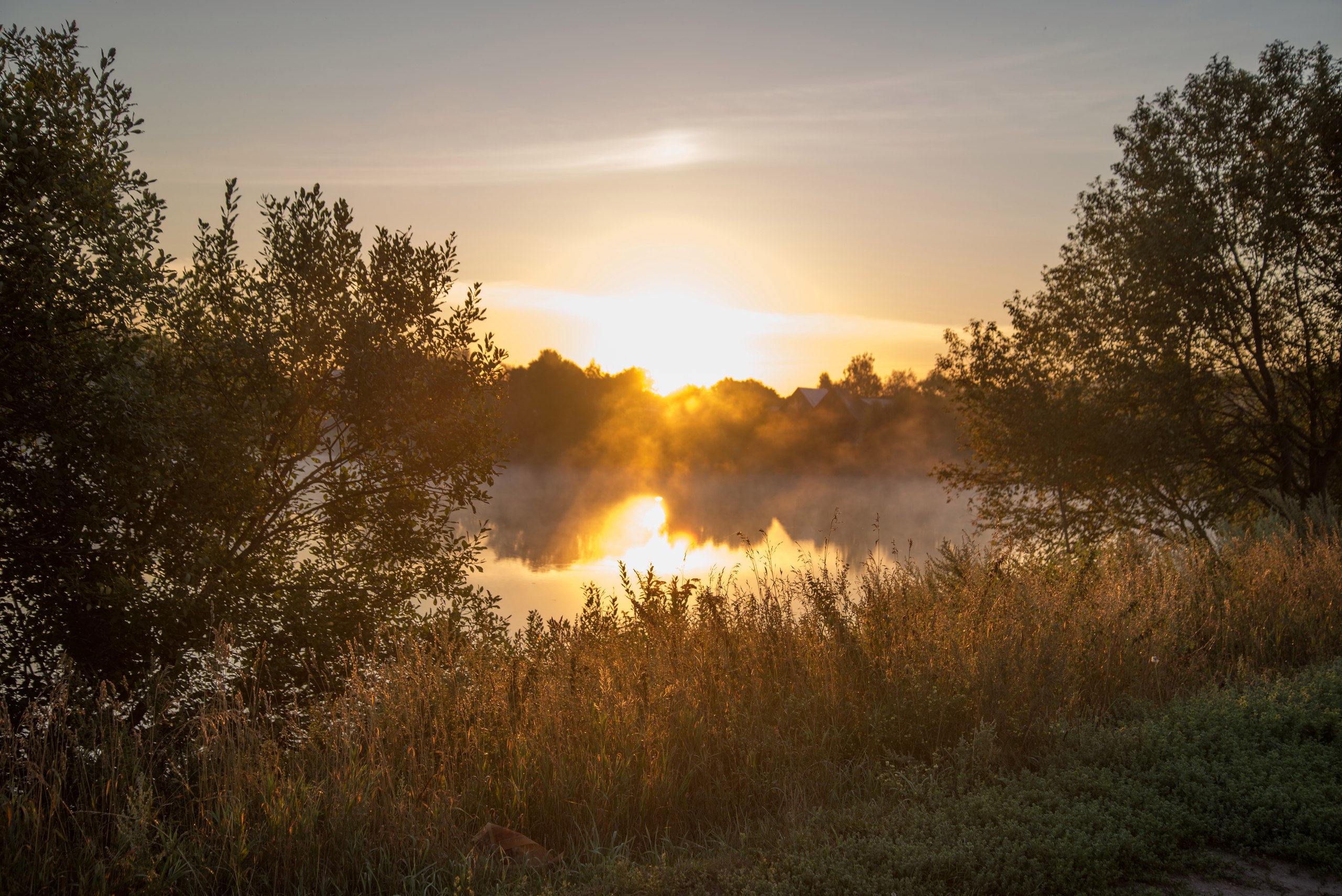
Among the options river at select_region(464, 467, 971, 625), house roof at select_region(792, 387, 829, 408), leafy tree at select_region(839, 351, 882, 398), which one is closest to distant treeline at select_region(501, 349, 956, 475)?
house roof at select_region(792, 387, 829, 408)

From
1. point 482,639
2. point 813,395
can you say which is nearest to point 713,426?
point 813,395

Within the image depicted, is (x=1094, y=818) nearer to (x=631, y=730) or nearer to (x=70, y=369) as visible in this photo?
(x=631, y=730)

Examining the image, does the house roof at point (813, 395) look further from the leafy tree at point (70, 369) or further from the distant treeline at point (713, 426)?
the leafy tree at point (70, 369)

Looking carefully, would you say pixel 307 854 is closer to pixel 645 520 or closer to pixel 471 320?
pixel 471 320

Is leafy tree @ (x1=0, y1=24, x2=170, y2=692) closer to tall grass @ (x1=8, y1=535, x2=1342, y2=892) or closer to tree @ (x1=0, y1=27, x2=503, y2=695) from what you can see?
tree @ (x1=0, y1=27, x2=503, y2=695)

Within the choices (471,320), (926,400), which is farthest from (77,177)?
(926,400)

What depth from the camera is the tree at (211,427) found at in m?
6.66

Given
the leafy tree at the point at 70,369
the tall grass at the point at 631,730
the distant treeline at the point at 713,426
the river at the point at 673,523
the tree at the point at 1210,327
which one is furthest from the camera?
the distant treeline at the point at 713,426

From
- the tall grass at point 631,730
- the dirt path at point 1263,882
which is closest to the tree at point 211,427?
the tall grass at point 631,730

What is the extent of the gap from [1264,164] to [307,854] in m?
17.9

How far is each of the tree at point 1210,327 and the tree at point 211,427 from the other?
1193cm

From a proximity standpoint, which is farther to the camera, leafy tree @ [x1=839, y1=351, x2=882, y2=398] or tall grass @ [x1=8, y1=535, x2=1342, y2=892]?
leafy tree @ [x1=839, y1=351, x2=882, y2=398]

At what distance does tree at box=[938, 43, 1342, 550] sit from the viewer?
48.0ft

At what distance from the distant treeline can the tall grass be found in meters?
46.1
